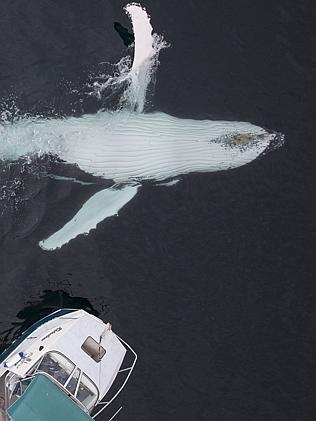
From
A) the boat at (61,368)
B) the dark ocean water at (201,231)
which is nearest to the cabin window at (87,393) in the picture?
the boat at (61,368)

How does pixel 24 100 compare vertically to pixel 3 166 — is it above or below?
above

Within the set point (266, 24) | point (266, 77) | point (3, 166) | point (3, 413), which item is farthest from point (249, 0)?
point (3, 413)

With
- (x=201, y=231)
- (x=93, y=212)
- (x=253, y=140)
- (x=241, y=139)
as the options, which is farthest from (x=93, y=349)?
(x=253, y=140)

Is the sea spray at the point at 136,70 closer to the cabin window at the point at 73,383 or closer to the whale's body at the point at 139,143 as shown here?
the whale's body at the point at 139,143

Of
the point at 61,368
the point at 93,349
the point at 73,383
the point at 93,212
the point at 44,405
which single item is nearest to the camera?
the point at 44,405

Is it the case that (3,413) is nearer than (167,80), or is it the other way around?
(3,413)

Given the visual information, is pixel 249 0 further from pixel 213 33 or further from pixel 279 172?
pixel 279 172

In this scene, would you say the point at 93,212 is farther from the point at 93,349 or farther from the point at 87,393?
the point at 87,393
